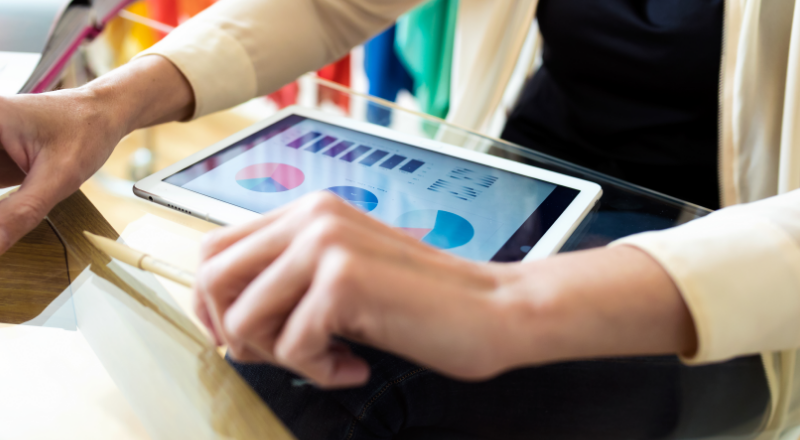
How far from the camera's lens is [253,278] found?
25 centimetres

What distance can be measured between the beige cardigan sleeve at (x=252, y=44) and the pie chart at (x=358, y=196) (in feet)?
0.61

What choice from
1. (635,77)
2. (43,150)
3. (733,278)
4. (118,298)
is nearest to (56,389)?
(118,298)

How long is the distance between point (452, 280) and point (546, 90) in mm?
530

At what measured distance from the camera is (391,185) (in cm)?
44

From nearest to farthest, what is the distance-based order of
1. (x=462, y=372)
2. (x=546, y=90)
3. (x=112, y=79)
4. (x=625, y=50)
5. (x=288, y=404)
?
(x=462, y=372), (x=288, y=404), (x=112, y=79), (x=625, y=50), (x=546, y=90)

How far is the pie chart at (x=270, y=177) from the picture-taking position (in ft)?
1.41

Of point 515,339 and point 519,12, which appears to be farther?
point 519,12

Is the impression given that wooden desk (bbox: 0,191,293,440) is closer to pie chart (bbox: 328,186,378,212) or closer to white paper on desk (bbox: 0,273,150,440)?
white paper on desk (bbox: 0,273,150,440)

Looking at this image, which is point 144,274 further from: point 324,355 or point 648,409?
point 648,409

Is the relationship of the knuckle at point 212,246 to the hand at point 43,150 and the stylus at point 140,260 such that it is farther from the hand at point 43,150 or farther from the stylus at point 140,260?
the hand at point 43,150

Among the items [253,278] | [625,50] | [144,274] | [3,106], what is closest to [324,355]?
[253,278]

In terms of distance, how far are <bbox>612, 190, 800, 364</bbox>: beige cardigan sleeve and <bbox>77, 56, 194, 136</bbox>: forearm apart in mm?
386

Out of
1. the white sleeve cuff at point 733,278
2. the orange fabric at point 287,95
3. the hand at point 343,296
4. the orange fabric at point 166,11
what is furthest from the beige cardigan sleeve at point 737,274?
the orange fabric at point 166,11

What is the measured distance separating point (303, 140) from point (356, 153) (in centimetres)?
5
